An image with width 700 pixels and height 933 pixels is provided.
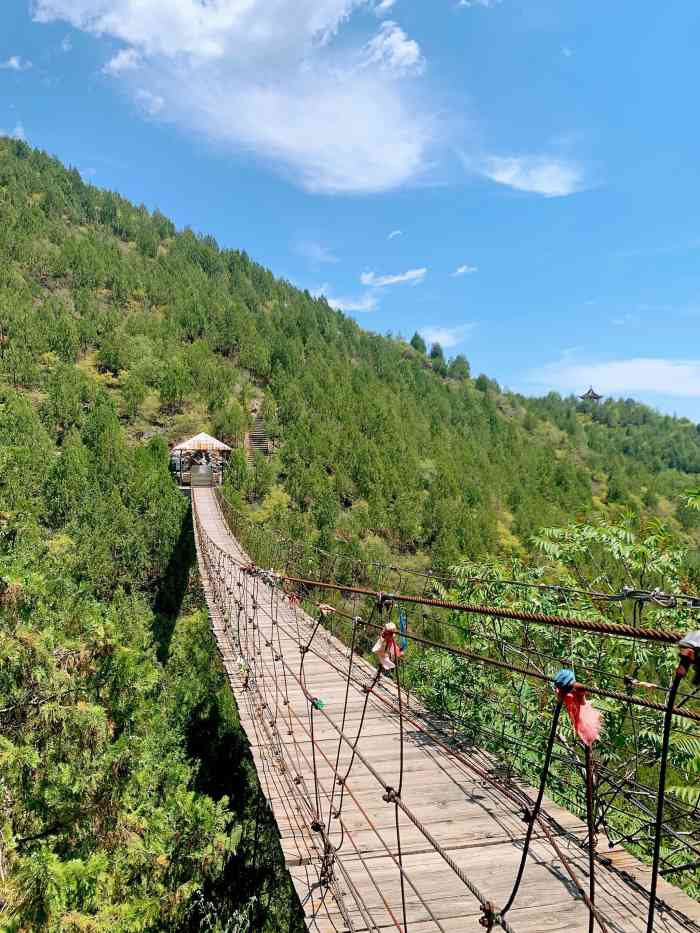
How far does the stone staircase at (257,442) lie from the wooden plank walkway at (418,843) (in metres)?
18.4

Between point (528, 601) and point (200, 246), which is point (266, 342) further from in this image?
point (528, 601)

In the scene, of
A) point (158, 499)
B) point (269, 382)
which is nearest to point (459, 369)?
point (269, 382)

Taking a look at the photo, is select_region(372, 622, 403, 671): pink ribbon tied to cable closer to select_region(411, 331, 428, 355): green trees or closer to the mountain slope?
the mountain slope

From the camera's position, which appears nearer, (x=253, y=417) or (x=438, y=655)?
(x=438, y=655)

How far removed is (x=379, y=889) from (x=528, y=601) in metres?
2.36

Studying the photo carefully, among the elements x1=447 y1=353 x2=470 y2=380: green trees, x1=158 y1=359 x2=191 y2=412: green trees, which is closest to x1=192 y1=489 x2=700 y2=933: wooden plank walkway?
x1=158 y1=359 x2=191 y2=412: green trees

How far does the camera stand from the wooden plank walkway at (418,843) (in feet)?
5.43

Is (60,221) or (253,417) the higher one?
(60,221)

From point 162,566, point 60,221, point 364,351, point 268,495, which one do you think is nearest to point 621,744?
point 162,566

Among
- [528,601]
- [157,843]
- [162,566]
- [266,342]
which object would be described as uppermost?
[266,342]

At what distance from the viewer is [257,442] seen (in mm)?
22234

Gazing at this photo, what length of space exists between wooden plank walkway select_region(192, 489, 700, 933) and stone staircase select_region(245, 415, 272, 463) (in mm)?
18412

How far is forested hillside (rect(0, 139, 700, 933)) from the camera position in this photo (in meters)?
5.57

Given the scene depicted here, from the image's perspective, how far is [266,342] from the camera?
29.1 metres
